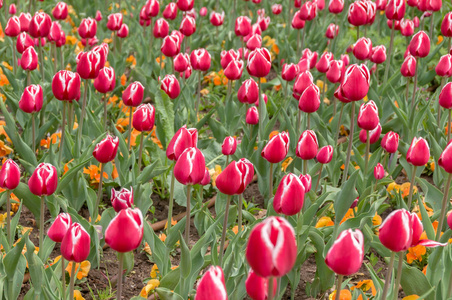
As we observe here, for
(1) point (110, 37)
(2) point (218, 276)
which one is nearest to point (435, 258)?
(2) point (218, 276)

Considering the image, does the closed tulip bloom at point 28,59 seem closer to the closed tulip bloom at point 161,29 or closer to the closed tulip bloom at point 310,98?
the closed tulip bloom at point 161,29

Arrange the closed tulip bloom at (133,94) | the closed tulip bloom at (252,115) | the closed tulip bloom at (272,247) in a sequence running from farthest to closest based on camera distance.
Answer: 1. the closed tulip bloom at (252,115)
2. the closed tulip bloom at (133,94)
3. the closed tulip bloom at (272,247)

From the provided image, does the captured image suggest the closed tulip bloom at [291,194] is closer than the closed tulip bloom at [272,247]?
No

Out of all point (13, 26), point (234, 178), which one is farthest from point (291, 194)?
point (13, 26)

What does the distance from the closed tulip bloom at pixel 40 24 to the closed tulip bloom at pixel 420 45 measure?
2.01m

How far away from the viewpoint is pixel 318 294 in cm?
262

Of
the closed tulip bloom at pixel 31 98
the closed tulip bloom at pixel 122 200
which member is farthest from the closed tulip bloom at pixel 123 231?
the closed tulip bloom at pixel 31 98

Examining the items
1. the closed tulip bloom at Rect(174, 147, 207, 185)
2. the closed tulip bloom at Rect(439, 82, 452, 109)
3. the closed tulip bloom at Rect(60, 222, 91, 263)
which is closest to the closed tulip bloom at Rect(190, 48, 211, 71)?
the closed tulip bloom at Rect(439, 82, 452, 109)

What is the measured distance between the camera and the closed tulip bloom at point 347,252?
1.42 metres

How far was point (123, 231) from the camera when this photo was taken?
1553mm

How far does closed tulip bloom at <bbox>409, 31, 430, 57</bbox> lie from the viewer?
131 inches

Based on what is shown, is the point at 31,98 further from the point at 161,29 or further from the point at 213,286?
the point at 213,286

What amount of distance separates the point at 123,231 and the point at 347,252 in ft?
1.78

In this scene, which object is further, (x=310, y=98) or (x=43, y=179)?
(x=310, y=98)
